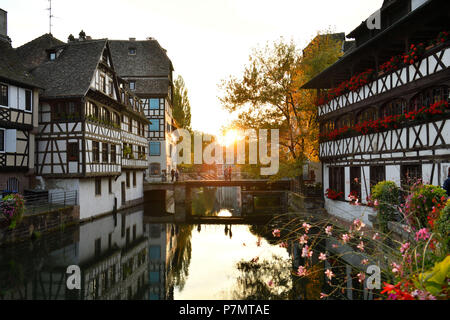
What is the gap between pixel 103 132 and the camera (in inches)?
1041

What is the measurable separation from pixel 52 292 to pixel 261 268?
6.98 metres

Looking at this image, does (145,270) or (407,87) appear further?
(407,87)

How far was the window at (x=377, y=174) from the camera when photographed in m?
17.6

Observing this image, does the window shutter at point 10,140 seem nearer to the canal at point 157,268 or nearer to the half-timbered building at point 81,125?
the half-timbered building at point 81,125

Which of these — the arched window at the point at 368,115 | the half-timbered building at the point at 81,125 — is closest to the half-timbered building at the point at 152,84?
the half-timbered building at the point at 81,125

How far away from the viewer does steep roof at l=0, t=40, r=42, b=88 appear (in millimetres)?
20072

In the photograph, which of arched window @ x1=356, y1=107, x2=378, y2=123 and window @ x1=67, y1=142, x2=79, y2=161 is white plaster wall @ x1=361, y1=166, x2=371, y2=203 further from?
window @ x1=67, y1=142, x2=79, y2=161

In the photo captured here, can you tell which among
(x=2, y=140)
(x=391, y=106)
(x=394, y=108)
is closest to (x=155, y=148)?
(x=2, y=140)

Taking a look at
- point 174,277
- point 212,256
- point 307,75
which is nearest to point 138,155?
point 307,75

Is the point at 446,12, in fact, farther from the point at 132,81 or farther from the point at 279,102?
the point at 132,81

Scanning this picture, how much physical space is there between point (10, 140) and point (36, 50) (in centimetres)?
1082

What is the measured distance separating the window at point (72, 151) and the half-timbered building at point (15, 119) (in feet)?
6.87

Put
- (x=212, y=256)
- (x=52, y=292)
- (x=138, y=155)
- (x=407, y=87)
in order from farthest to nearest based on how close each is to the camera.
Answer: (x=138, y=155) → (x=212, y=256) → (x=407, y=87) → (x=52, y=292)

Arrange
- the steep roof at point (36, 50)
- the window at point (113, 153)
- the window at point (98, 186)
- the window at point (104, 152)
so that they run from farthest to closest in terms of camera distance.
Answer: the window at point (113, 153) < the steep roof at point (36, 50) < the window at point (104, 152) < the window at point (98, 186)
